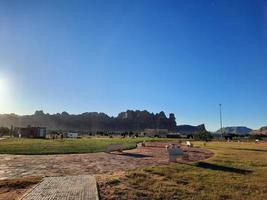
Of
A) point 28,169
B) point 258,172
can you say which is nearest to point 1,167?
point 28,169

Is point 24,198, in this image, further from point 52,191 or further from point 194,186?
point 194,186

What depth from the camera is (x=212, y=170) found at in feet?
50.7

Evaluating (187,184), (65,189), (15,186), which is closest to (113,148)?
(187,184)

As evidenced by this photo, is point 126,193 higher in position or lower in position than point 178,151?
lower

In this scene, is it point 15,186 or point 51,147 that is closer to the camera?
point 15,186

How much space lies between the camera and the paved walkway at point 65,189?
9850 mm

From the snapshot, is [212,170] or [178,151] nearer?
[212,170]

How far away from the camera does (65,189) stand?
10797 mm

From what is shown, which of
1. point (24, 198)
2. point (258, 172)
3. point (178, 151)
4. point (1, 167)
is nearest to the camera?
point (24, 198)

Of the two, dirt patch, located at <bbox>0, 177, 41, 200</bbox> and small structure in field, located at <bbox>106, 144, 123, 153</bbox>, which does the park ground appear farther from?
small structure in field, located at <bbox>106, 144, 123, 153</bbox>

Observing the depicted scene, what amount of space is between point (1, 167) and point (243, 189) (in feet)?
38.4

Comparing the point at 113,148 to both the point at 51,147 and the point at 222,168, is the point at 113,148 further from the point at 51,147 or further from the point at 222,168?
the point at 222,168

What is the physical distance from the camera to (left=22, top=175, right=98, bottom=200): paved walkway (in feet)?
32.3

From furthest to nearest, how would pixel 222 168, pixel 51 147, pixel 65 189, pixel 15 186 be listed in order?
pixel 51 147 < pixel 222 168 < pixel 15 186 < pixel 65 189
